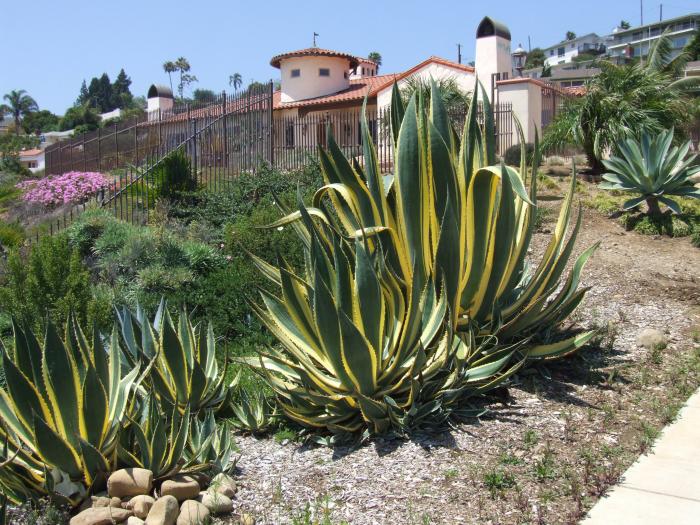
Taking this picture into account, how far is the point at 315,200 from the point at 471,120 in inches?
51.8

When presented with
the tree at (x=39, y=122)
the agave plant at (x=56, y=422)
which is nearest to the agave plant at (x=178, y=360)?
the agave plant at (x=56, y=422)

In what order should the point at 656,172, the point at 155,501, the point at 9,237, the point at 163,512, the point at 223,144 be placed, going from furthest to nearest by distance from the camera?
the point at 223,144, the point at 9,237, the point at 656,172, the point at 155,501, the point at 163,512

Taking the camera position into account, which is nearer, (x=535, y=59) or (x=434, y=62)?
(x=434, y=62)

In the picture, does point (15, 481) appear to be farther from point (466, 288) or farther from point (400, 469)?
point (466, 288)

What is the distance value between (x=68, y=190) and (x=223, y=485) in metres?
14.6

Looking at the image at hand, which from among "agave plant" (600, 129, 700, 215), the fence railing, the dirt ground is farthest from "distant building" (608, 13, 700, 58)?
the dirt ground

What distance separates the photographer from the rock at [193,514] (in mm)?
4125

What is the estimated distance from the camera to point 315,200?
589cm

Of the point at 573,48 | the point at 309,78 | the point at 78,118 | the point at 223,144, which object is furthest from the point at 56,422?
the point at 573,48

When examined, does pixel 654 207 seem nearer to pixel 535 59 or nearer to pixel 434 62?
pixel 434 62

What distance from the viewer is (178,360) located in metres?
5.27

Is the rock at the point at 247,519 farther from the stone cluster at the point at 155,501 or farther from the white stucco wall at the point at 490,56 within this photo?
the white stucco wall at the point at 490,56

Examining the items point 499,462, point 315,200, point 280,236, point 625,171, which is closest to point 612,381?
point 499,462

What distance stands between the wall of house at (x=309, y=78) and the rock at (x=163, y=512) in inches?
1190
